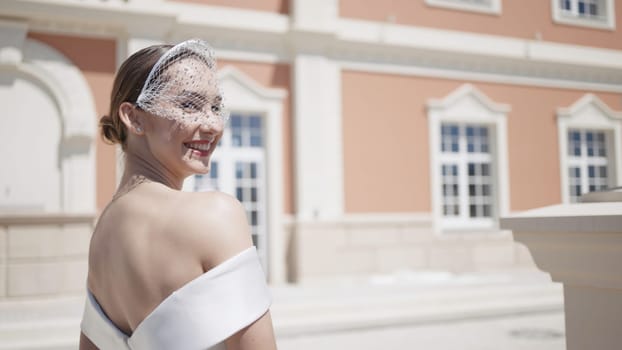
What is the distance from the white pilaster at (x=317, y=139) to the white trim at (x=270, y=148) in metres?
0.33

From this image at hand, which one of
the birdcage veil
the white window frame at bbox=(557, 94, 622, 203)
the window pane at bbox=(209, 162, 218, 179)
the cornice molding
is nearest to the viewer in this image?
the birdcage veil

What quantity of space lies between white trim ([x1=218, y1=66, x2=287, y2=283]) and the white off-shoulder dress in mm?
8514

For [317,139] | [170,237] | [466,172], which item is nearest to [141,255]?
[170,237]

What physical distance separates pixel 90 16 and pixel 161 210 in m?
8.37

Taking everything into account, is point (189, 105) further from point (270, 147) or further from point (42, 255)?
point (270, 147)

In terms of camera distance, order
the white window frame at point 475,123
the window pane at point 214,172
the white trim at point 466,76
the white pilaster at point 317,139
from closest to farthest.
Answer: the window pane at point 214,172
the white pilaster at point 317,139
the white trim at point 466,76
the white window frame at point 475,123

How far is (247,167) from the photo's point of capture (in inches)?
373

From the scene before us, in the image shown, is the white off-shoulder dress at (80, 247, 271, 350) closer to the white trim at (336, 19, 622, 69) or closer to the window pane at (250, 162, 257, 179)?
the window pane at (250, 162, 257, 179)

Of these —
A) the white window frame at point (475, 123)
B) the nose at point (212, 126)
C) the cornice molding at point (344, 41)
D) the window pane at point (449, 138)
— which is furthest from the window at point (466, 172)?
the nose at point (212, 126)

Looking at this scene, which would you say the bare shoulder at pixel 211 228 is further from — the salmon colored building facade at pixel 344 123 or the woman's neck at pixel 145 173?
the salmon colored building facade at pixel 344 123

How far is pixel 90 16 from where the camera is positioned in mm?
8289

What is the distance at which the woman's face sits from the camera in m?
0.96

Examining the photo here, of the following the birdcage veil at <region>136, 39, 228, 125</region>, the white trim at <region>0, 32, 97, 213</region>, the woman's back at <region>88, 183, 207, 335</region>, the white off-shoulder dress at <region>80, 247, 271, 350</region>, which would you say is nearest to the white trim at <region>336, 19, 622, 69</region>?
the white trim at <region>0, 32, 97, 213</region>

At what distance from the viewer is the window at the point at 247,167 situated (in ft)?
30.5
